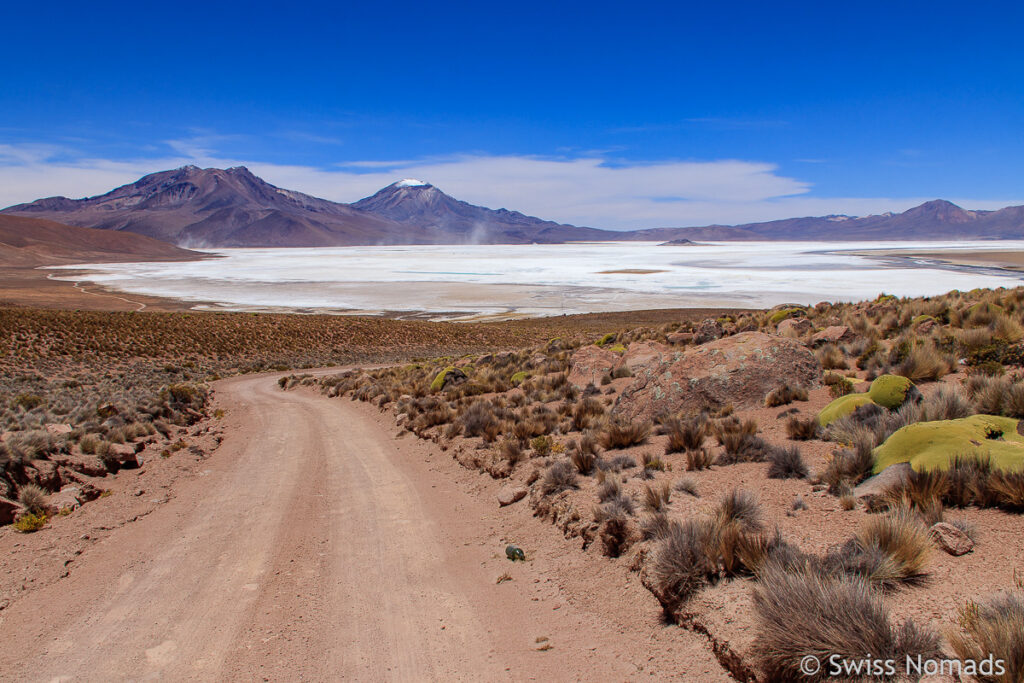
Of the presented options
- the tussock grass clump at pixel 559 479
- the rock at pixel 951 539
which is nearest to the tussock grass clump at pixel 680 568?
the rock at pixel 951 539

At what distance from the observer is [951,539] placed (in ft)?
13.0

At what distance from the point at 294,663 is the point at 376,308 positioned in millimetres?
68953

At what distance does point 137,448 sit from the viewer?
413 inches

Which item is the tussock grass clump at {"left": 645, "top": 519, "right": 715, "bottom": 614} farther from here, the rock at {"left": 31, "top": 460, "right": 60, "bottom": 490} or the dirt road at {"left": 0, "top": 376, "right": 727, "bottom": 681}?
the rock at {"left": 31, "top": 460, "right": 60, "bottom": 490}

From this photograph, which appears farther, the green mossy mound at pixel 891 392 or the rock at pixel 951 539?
the green mossy mound at pixel 891 392

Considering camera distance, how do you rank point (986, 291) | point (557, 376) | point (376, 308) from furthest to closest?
point (376, 308), point (986, 291), point (557, 376)

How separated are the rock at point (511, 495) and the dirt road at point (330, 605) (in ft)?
0.52

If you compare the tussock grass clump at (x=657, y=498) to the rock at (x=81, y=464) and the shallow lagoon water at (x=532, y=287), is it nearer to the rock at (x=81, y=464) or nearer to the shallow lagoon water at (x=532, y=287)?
the rock at (x=81, y=464)

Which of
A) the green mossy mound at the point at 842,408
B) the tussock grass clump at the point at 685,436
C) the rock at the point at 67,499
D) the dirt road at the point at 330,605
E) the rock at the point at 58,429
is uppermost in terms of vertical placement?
the green mossy mound at the point at 842,408

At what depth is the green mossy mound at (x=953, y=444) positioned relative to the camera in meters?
4.84

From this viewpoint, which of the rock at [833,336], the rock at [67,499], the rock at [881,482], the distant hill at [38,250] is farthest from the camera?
the distant hill at [38,250]

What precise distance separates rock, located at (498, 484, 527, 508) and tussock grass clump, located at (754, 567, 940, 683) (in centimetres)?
404

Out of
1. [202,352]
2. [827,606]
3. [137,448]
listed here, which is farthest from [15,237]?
[827,606]

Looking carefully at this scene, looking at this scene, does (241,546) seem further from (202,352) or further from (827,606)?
(202,352)
